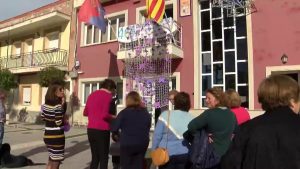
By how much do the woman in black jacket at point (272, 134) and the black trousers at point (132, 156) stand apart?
9.13ft

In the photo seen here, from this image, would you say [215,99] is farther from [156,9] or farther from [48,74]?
[48,74]

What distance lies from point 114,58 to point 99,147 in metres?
11.1

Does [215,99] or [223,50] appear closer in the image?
[215,99]

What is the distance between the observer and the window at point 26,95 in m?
22.7

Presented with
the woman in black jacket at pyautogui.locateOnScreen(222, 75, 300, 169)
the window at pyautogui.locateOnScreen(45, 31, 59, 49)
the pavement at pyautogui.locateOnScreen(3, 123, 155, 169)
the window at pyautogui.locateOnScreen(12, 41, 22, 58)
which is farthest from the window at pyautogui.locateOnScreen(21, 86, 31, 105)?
the woman in black jacket at pyautogui.locateOnScreen(222, 75, 300, 169)

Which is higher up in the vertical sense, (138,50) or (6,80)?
(138,50)

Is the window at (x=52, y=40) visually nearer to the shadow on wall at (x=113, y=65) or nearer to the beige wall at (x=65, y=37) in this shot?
the beige wall at (x=65, y=37)

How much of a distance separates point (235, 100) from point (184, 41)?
32.1 feet

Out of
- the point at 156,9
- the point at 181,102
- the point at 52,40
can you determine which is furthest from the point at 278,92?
the point at 52,40

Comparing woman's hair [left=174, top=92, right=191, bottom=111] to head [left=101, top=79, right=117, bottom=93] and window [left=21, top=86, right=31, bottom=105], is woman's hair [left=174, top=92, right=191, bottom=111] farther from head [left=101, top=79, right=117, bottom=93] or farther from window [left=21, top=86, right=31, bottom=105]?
window [left=21, top=86, right=31, bottom=105]

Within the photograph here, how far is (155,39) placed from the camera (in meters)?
14.2

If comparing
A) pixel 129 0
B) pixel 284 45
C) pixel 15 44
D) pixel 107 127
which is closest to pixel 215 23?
pixel 284 45

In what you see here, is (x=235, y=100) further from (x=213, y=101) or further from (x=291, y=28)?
(x=291, y=28)

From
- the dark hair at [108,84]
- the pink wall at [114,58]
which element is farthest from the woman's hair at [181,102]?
the pink wall at [114,58]
